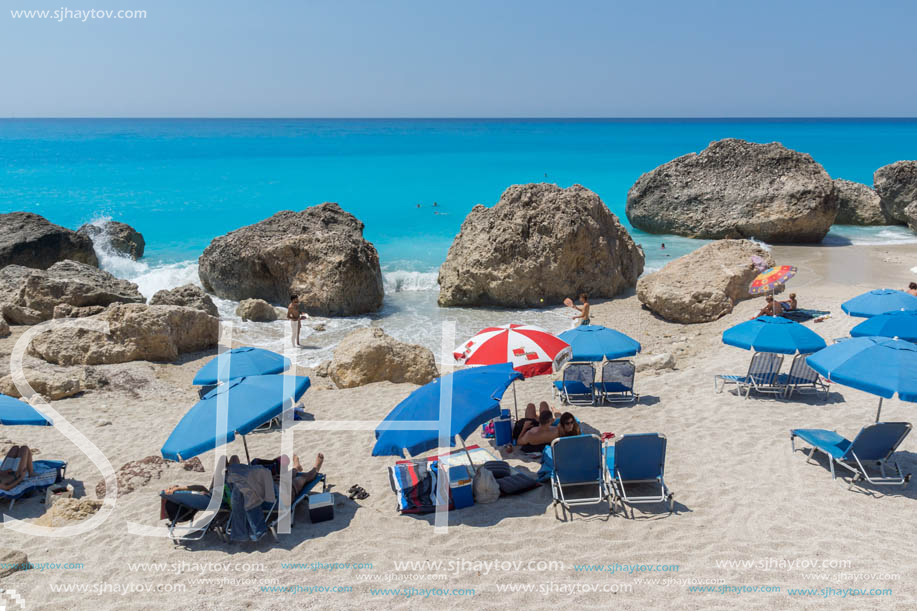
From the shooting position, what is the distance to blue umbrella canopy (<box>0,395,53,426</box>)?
6453 millimetres

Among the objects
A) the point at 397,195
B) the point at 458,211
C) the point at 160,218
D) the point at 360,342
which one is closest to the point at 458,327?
the point at 360,342

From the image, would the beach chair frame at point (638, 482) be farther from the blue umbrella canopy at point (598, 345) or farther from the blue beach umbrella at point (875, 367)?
the blue umbrella canopy at point (598, 345)

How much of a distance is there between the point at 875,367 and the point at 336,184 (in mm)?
56828

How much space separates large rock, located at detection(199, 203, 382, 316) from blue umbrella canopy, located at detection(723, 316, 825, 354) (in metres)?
11.4

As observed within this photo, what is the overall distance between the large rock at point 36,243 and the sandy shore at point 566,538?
44.7 feet

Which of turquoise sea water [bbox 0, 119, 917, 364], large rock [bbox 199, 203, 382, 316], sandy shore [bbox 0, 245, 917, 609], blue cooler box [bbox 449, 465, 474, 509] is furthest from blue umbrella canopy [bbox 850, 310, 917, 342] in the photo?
large rock [bbox 199, 203, 382, 316]

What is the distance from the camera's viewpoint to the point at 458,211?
4419cm

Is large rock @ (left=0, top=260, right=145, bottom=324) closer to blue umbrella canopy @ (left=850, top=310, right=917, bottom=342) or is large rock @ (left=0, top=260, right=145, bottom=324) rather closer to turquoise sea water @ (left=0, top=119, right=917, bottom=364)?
turquoise sea water @ (left=0, top=119, right=917, bottom=364)

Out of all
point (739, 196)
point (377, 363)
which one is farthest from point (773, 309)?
point (739, 196)

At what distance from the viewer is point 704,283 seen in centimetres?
1552

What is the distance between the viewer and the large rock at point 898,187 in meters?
30.1

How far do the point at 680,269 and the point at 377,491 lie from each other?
12.0m

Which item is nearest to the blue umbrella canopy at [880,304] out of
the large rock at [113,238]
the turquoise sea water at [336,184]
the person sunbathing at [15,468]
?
the turquoise sea water at [336,184]

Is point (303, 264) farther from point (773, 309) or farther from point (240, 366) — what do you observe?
point (773, 309)
